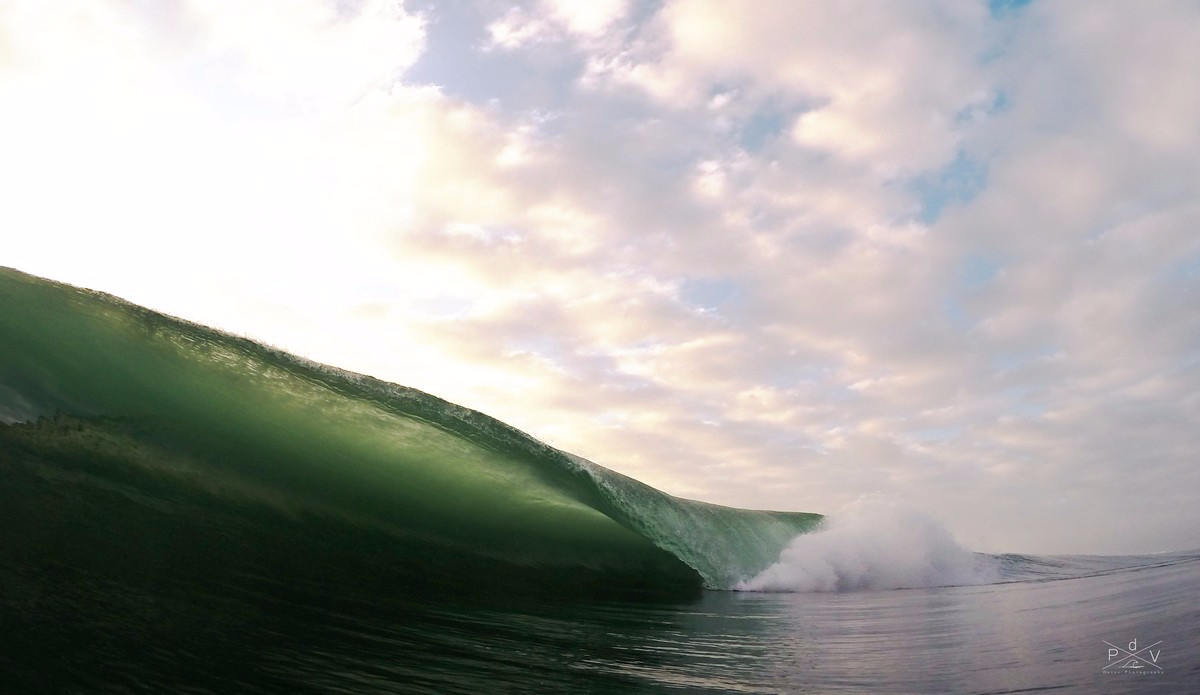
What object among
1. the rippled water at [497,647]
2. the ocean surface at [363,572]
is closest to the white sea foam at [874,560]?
the ocean surface at [363,572]

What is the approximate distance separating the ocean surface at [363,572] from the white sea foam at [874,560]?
32cm

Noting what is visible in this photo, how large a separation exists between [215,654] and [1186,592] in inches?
201

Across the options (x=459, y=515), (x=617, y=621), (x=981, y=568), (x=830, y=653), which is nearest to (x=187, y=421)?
(x=459, y=515)

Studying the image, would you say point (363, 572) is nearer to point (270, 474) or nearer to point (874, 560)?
point (270, 474)

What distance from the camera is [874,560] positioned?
9609 mm

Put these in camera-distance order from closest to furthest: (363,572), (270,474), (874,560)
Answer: (363,572)
(270,474)
(874,560)

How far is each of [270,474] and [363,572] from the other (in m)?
1.29

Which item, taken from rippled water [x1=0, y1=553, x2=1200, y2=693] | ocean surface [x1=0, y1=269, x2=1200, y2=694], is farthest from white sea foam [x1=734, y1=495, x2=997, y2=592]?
rippled water [x1=0, y1=553, x2=1200, y2=693]

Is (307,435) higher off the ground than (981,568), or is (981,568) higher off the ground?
(307,435)

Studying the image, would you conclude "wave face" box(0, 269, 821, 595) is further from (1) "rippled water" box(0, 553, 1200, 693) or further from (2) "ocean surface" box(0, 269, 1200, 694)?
(1) "rippled water" box(0, 553, 1200, 693)

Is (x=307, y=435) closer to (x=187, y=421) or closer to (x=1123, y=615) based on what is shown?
(x=187, y=421)

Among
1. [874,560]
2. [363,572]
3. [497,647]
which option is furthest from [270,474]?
[874,560]

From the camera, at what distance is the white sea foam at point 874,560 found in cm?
905

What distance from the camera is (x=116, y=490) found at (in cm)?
377
